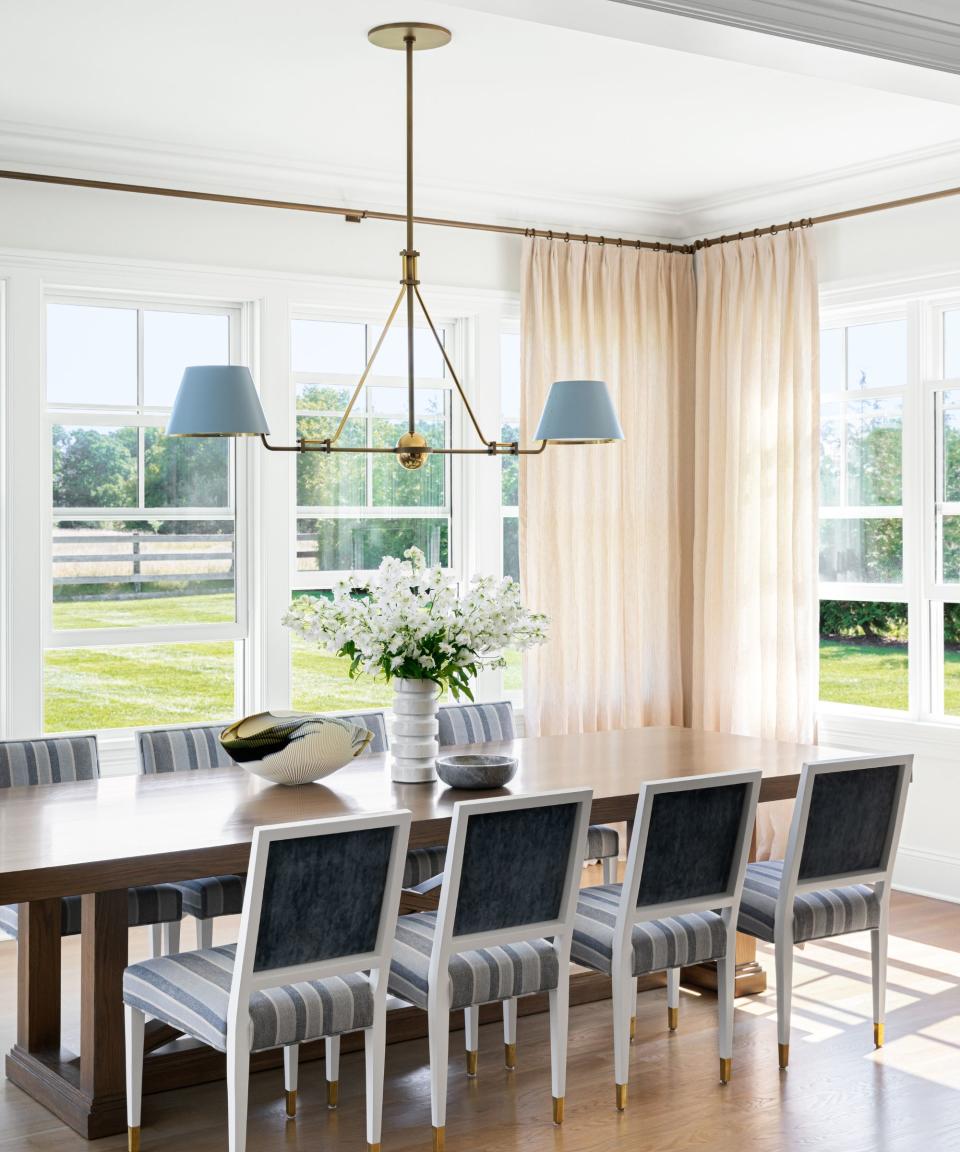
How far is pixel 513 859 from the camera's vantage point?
3.35m

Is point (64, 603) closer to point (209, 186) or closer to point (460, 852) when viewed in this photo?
point (209, 186)

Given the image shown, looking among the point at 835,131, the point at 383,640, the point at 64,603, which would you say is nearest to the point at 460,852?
the point at 383,640

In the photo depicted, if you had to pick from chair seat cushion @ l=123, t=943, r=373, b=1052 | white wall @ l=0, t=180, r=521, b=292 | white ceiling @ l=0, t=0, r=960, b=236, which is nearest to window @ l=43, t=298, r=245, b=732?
white wall @ l=0, t=180, r=521, b=292

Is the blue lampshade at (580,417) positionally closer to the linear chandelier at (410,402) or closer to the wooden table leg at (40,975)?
the linear chandelier at (410,402)

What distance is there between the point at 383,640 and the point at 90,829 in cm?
99

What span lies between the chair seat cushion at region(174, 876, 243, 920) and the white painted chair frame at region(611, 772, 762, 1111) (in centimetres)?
113

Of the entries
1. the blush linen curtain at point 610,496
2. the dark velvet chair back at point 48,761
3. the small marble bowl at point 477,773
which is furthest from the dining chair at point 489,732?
the dark velvet chair back at point 48,761

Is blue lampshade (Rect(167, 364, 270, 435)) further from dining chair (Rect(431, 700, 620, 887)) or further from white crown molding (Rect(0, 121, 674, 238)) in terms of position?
white crown molding (Rect(0, 121, 674, 238))

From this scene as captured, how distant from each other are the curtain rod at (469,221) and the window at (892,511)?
465 mm

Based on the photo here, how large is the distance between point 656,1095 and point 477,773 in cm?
99

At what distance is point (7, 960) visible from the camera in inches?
194

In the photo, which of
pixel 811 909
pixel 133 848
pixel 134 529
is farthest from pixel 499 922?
pixel 134 529

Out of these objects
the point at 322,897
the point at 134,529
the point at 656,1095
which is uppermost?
the point at 134,529

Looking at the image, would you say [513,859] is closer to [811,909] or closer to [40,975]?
[811,909]
